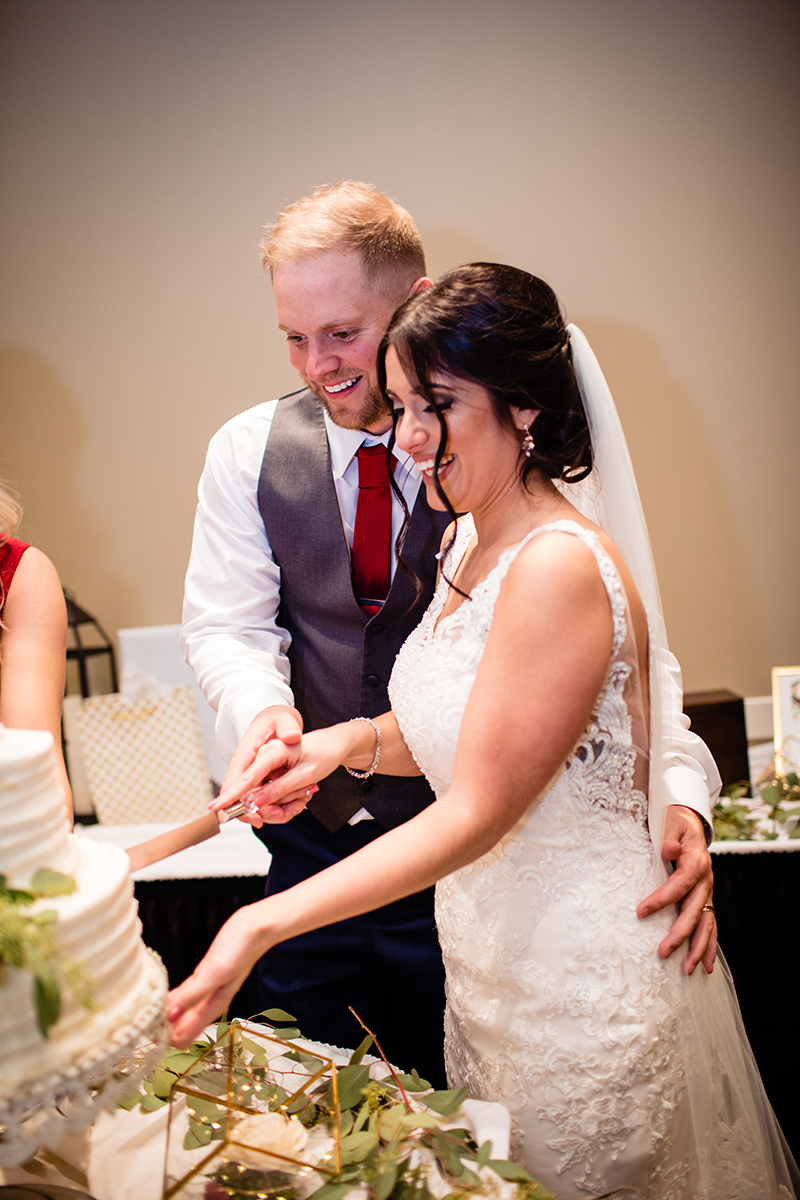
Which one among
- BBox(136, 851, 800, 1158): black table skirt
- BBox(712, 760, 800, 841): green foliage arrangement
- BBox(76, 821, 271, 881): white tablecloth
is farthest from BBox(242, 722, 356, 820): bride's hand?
BBox(712, 760, 800, 841): green foliage arrangement

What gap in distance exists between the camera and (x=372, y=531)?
6.02ft

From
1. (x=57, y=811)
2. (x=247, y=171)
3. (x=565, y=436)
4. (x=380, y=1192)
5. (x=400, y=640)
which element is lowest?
(x=380, y=1192)

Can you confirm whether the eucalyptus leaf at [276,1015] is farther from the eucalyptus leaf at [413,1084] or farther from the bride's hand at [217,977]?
the bride's hand at [217,977]

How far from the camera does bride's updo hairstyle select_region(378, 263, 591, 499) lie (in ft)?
4.18

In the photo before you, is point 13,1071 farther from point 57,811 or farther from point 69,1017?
point 57,811

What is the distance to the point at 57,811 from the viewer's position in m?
0.79

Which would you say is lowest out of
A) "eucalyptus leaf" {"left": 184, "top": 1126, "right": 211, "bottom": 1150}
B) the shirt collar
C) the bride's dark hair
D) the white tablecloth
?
the white tablecloth

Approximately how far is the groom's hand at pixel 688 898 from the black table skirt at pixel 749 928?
1.22 meters

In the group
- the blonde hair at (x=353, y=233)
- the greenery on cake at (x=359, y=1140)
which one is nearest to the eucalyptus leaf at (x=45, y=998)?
the greenery on cake at (x=359, y=1140)

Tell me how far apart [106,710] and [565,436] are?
2.05 m

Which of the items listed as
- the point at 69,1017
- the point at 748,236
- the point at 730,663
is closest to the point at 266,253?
the point at 69,1017

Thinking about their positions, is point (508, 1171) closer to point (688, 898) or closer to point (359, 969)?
point (688, 898)

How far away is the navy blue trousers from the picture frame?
5.16 feet

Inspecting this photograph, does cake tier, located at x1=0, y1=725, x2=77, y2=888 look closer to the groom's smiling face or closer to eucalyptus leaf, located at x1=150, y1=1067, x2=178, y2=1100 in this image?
eucalyptus leaf, located at x1=150, y1=1067, x2=178, y2=1100
